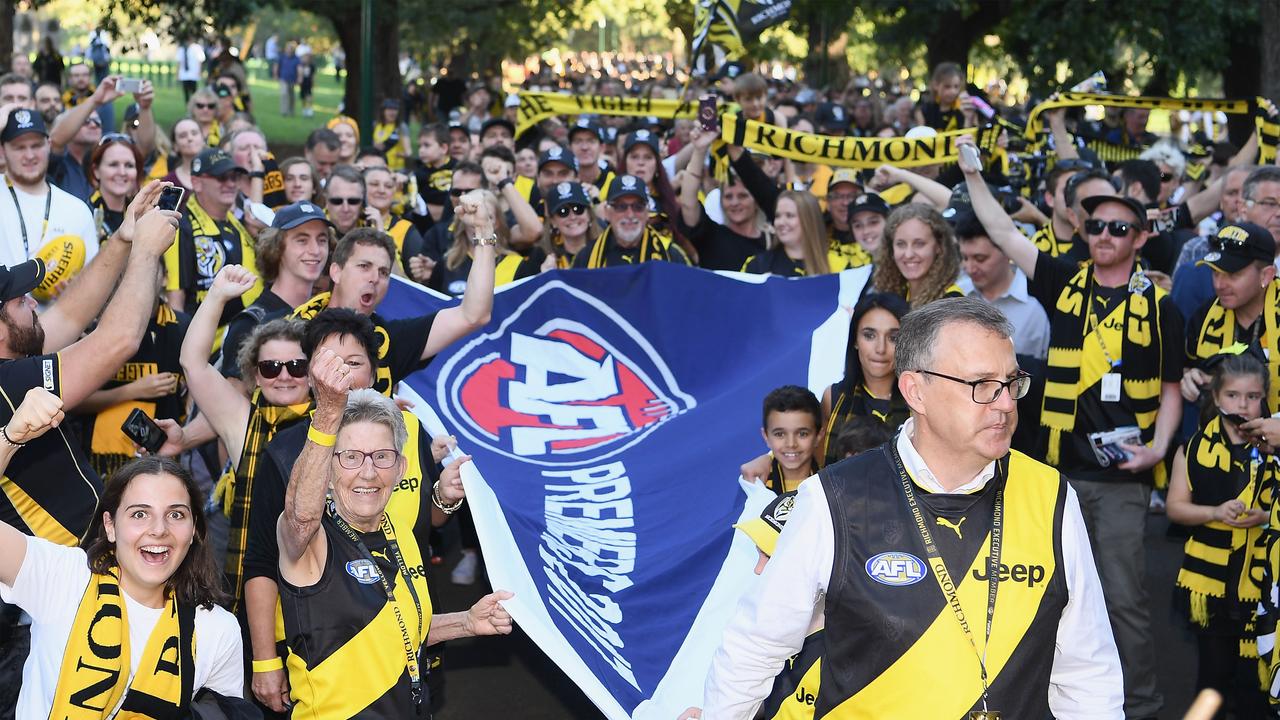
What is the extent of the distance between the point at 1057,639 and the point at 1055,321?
3.54 meters

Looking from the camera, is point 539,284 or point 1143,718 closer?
point 1143,718

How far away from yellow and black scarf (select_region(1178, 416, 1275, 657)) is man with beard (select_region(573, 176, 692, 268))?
11.7 feet

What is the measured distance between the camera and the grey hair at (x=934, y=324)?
11.8 ft

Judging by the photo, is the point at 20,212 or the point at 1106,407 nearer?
the point at 1106,407

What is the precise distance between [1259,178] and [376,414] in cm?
535

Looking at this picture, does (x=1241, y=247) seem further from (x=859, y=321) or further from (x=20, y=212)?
(x=20, y=212)

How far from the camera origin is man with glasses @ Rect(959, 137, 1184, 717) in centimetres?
669

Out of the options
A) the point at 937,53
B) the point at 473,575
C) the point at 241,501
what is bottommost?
the point at 473,575

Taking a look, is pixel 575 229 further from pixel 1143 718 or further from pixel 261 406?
pixel 1143 718

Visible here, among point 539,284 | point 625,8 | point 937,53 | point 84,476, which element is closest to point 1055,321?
point 539,284

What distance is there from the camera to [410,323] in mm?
6637

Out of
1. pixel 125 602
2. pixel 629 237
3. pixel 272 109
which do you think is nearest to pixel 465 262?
pixel 629 237

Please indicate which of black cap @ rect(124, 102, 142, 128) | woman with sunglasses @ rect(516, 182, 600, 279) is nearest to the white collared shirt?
woman with sunglasses @ rect(516, 182, 600, 279)

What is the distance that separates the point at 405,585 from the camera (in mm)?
4664
